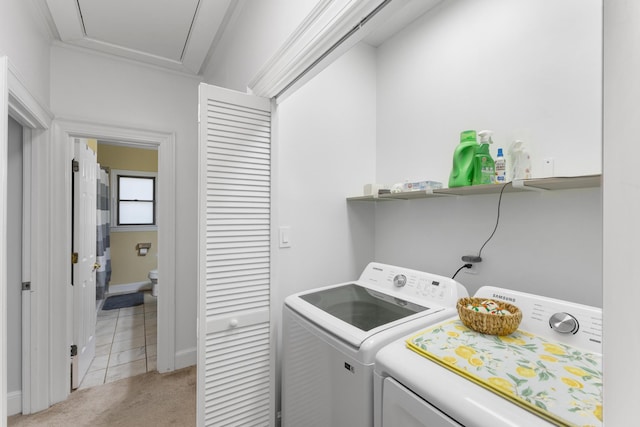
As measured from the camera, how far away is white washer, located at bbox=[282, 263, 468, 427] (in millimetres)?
1054

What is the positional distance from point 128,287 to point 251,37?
15.8 feet

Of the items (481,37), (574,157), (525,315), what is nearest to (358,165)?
(481,37)

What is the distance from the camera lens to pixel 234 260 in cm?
150

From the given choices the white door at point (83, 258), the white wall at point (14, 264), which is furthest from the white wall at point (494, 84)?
the white wall at point (14, 264)

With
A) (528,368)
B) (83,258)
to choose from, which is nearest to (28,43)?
(83,258)

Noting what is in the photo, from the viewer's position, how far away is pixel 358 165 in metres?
2.15

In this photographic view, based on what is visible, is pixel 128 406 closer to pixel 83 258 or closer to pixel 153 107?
pixel 83 258

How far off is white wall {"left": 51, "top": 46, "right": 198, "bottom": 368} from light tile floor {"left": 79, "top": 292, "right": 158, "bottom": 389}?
1.48 feet

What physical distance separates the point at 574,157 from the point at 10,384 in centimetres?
359

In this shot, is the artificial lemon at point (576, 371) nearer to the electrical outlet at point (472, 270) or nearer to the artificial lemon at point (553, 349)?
the artificial lemon at point (553, 349)

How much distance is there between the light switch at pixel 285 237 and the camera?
5.75ft

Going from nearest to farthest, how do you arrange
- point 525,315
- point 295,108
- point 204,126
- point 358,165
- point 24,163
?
point 525,315 → point 204,126 → point 295,108 → point 24,163 → point 358,165

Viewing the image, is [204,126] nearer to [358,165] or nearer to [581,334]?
[358,165]

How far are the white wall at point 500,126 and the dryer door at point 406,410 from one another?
0.91m
